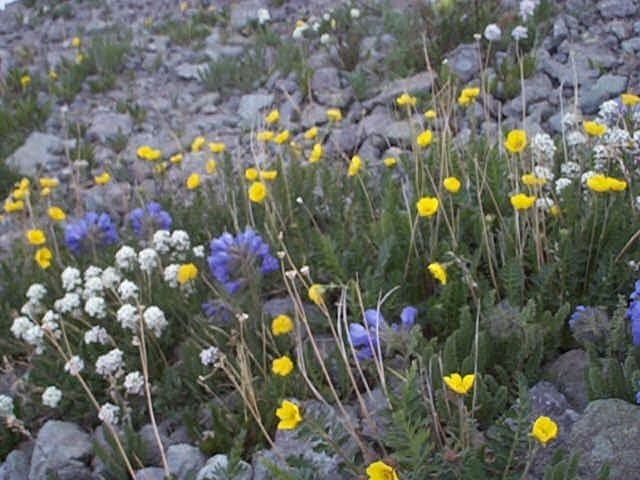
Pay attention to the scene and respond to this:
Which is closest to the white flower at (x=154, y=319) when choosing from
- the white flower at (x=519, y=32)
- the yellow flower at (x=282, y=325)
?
Result: the yellow flower at (x=282, y=325)

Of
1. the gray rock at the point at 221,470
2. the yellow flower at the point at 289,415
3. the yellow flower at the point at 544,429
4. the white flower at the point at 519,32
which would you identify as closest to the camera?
the yellow flower at the point at 544,429

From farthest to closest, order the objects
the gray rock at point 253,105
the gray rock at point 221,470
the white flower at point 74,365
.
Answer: the gray rock at point 253,105, the white flower at point 74,365, the gray rock at point 221,470

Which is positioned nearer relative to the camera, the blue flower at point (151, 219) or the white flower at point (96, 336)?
the white flower at point (96, 336)

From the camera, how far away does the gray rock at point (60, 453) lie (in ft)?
9.91

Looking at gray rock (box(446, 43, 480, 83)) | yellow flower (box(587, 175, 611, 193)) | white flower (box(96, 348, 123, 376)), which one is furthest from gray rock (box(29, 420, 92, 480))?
gray rock (box(446, 43, 480, 83))

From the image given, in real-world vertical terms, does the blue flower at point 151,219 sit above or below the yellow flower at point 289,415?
below

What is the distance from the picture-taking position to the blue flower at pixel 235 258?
3.39 meters

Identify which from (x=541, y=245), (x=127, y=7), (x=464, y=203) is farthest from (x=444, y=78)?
(x=127, y=7)

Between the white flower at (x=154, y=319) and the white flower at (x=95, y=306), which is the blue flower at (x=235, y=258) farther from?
the white flower at (x=95, y=306)

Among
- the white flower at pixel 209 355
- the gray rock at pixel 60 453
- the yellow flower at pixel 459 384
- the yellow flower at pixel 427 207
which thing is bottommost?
the gray rock at pixel 60 453

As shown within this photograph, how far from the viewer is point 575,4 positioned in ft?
21.2

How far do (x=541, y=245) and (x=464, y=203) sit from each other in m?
Answer: 0.46

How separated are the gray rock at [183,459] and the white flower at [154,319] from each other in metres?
0.57

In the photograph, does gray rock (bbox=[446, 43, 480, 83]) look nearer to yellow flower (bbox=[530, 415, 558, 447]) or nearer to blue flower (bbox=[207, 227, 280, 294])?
blue flower (bbox=[207, 227, 280, 294])
